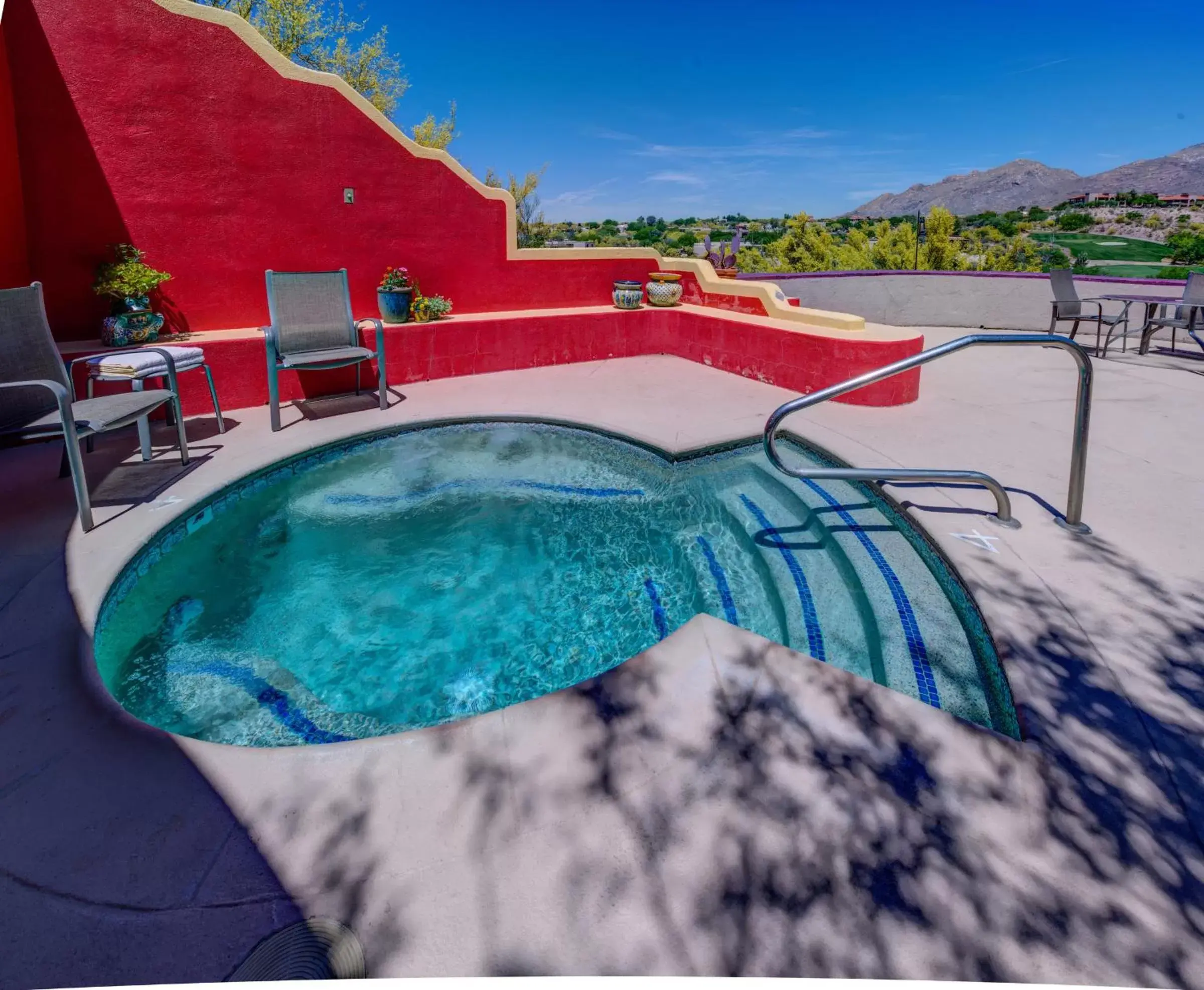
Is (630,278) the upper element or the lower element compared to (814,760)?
upper

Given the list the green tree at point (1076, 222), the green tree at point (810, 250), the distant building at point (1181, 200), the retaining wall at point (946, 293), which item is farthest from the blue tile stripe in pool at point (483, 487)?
the distant building at point (1181, 200)

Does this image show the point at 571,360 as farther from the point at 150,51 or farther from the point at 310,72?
the point at 150,51

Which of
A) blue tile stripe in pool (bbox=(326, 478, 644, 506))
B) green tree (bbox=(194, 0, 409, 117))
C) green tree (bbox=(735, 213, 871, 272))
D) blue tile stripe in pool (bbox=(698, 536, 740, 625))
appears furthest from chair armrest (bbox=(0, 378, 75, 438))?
green tree (bbox=(735, 213, 871, 272))

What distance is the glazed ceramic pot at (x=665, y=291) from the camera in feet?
26.8

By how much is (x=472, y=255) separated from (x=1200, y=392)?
7.72 m

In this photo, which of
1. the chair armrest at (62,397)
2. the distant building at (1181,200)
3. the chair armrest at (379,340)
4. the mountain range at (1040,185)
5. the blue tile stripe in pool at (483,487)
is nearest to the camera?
the chair armrest at (62,397)

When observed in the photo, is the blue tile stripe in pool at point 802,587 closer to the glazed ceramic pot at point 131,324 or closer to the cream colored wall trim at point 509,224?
the cream colored wall trim at point 509,224

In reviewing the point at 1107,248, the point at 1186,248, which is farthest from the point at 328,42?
the point at 1107,248

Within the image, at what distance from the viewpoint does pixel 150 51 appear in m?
5.36

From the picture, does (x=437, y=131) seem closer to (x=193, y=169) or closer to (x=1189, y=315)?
(x=193, y=169)

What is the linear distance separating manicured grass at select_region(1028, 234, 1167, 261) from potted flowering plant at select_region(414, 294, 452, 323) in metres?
20.2

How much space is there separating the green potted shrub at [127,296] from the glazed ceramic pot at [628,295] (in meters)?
4.79

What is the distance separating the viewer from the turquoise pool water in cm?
273

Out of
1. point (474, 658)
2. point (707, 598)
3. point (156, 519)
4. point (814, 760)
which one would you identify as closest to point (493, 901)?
point (814, 760)
